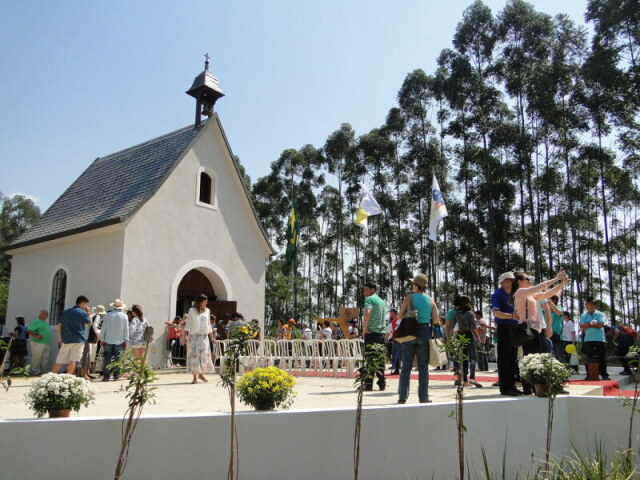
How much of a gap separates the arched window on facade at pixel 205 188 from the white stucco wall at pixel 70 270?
340cm

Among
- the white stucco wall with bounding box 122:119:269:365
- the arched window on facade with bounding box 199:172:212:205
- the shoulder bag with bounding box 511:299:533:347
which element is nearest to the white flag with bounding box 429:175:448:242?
the white stucco wall with bounding box 122:119:269:365

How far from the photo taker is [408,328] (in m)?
7.29

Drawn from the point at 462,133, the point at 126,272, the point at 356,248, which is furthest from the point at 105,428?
the point at 356,248

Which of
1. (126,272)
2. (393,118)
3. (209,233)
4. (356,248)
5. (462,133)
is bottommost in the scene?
(126,272)

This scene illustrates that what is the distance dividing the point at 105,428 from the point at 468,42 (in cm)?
3296

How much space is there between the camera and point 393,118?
39.3m

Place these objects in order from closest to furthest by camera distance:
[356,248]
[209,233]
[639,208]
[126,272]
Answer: [126,272] < [209,233] < [639,208] < [356,248]

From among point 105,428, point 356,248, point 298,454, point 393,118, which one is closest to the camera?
point 105,428

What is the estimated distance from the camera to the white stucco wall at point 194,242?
1534cm

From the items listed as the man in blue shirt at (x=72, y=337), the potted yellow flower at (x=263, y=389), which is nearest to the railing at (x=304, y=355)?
the man in blue shirt at (x=72, y=337)

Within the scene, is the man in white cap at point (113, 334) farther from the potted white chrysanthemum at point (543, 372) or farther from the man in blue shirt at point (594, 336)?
the man in blue shirt at point (594, 336)

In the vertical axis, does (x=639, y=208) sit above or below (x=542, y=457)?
above

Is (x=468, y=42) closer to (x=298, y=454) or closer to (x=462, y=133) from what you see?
(x=462, y=133)

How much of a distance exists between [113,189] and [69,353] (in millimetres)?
7954
